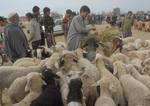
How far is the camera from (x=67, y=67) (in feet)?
21.4

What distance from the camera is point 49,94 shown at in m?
5.41

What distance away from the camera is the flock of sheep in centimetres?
530

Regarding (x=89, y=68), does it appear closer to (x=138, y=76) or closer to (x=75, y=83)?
(x=138, y=76)

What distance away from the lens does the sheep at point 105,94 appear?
520 centimetres

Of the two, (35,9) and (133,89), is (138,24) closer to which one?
(35,9)

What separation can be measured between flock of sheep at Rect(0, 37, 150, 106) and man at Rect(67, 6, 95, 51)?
4.34ft

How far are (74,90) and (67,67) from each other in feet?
4.32

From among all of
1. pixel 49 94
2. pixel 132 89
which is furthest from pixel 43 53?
pixel 132 89

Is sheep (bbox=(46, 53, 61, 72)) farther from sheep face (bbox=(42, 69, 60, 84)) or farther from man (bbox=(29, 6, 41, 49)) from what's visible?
man (bbox=(29, 6, 41, 49))

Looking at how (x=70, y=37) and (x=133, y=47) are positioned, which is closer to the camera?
(x=70, y=37)

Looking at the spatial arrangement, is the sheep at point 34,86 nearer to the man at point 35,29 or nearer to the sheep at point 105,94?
the sheep at point 105,94

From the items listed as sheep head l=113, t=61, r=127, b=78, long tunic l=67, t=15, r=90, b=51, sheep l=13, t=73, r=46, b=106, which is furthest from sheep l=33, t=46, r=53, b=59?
sheep l=13, t=73, r=46, b=106

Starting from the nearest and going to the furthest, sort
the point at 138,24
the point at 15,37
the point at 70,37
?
the point at 15,37, the point at 70,37, the point at 138,24

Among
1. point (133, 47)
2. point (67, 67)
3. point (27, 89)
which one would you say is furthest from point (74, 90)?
point (133, 47)
